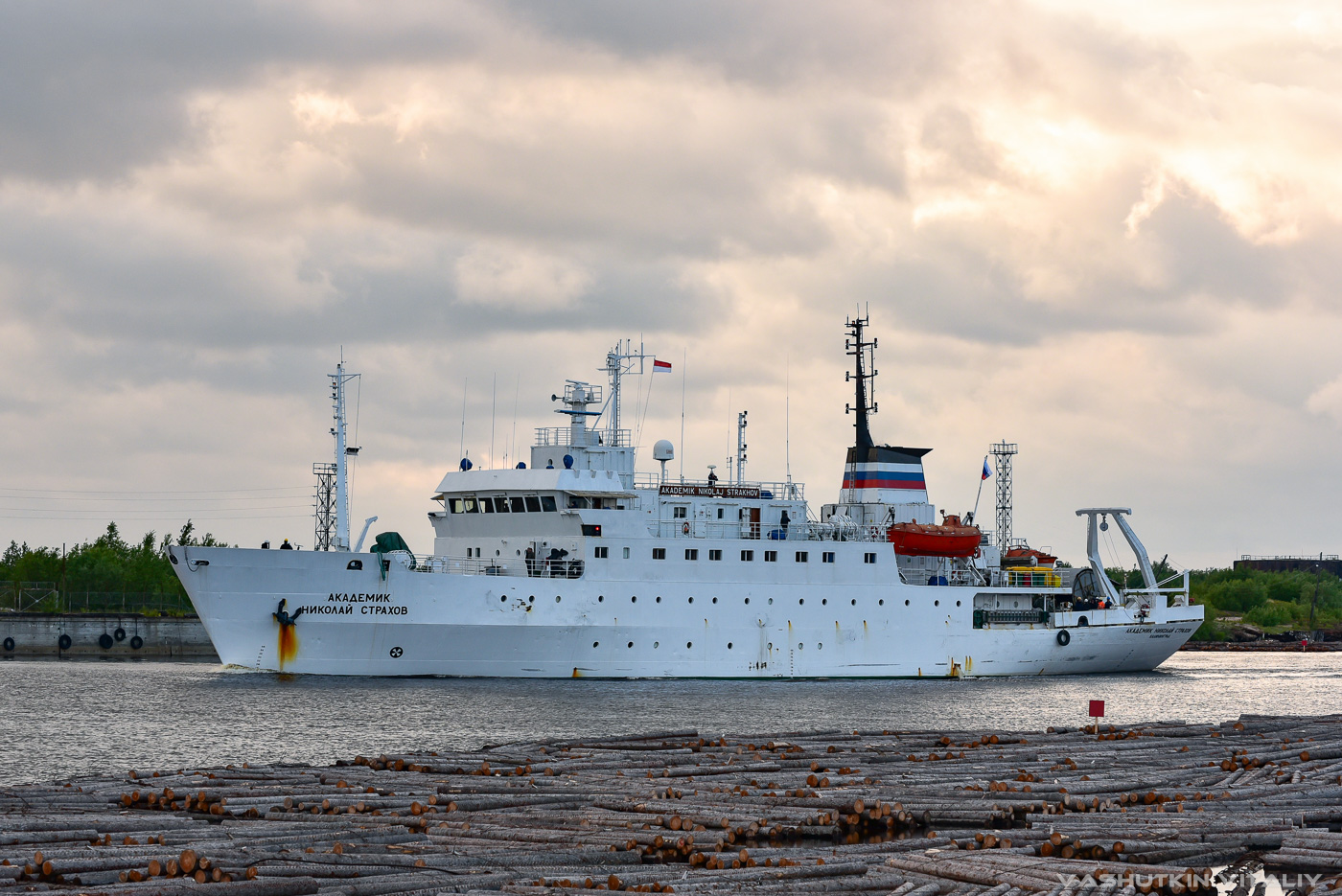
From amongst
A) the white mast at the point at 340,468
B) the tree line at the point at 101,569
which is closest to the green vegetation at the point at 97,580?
the tree line at the point at 101,569

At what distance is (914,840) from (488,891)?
4.50m

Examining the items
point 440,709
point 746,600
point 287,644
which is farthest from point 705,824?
point 746,600

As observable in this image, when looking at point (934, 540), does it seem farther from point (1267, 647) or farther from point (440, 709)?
point (1267, 647)

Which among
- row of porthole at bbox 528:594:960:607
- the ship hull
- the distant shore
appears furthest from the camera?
the distant shore

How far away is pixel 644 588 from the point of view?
128ft

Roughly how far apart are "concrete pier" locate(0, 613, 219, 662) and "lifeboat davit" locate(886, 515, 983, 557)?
29100 mm

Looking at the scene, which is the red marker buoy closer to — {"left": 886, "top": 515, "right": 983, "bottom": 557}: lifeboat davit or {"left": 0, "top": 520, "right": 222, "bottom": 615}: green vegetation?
{"left": 886, "top": 515, "right": 983, "bottom": 557}: lifeboat davit

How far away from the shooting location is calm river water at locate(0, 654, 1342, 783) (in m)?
24.0

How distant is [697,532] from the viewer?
134ft

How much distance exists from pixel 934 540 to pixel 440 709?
20.7m

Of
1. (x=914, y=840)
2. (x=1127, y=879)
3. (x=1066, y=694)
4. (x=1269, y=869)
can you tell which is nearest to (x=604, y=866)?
(x=914, y=840)

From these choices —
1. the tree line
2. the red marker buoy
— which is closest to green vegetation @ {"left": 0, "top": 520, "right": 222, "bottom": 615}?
the tree line

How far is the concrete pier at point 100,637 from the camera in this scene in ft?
188

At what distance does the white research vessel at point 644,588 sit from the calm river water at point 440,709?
90 centimetres
